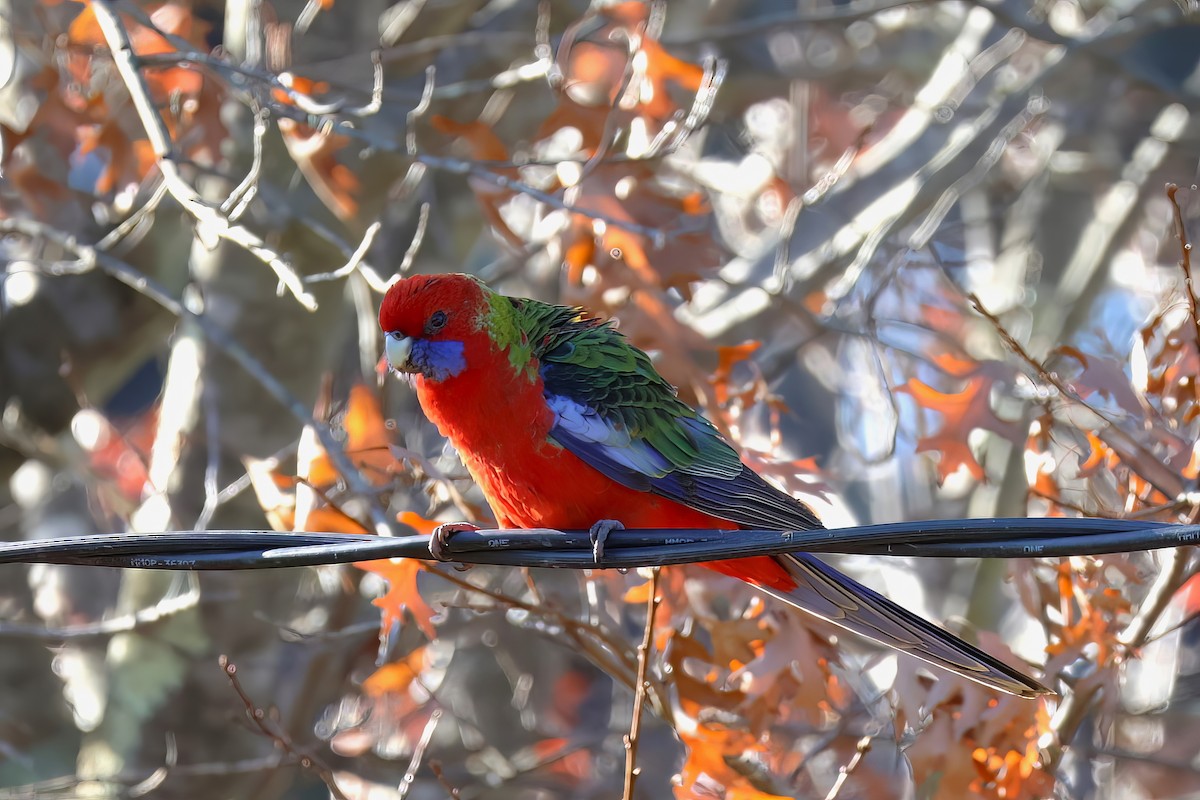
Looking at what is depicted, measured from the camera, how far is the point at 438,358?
3.98 meters

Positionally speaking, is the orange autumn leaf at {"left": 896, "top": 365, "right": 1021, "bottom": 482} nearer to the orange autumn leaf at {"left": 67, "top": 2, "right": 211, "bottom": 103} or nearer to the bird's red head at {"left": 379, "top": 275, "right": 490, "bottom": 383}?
the bird's red head at {"left": 379, "top": 275, "right": 490, "bottom": 383}

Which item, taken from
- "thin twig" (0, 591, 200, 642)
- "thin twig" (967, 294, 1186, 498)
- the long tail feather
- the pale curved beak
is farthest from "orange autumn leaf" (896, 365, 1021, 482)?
"thin twig" (0, 591, 200, 642)

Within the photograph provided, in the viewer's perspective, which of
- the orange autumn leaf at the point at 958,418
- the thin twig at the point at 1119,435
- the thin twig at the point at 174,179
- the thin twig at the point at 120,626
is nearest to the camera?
the thin twig at the point at 174,179

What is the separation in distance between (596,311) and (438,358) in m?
1.38

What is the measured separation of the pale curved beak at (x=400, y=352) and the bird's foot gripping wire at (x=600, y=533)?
33.2 inches

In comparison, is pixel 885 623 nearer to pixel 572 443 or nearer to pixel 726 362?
pixel 572 443

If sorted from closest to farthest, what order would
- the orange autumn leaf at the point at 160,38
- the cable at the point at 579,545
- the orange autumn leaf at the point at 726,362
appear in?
1. the cable at the point at 579,545
2. the orange autumn leaf at the point at 726,362
3. the orange autumn leaf at the point at 160,38

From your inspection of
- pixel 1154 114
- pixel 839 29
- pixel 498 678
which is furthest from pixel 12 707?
pixel 1154 114

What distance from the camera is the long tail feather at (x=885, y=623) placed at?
3438 mm

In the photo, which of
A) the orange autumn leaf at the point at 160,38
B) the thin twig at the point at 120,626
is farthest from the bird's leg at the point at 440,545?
the orange autumn leaf at the point at 160,38

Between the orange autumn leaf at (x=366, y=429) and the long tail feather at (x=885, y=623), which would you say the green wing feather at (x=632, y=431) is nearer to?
the long tail feather at (x=885, y=623)

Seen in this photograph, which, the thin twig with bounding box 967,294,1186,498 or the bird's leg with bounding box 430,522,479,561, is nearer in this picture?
the bird's leg with bounding box 430,522,479,561

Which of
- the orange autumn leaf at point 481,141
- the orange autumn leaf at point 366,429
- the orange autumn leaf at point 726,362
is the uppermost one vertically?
the orange autumn leaf at point 481,141

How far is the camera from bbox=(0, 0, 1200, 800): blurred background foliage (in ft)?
14.1
